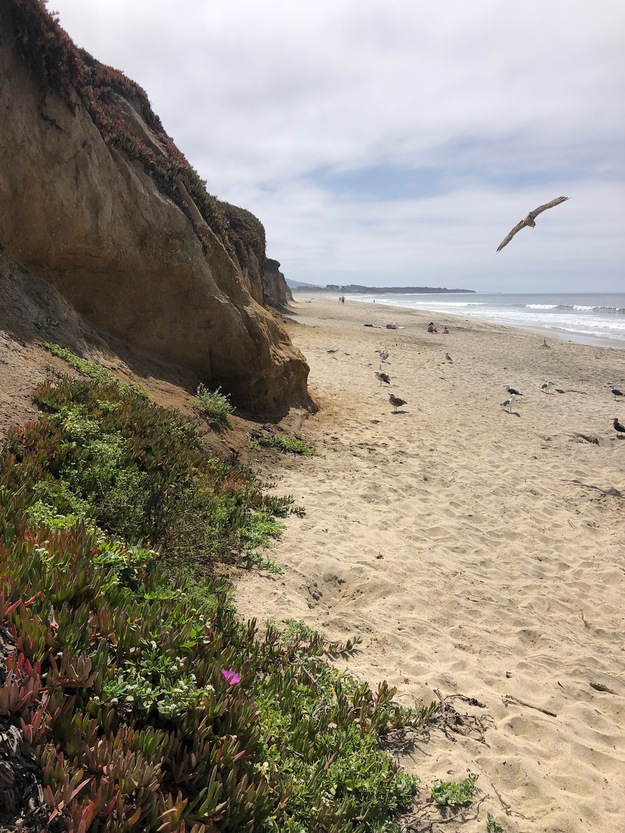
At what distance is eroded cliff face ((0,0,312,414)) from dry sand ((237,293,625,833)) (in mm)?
1982

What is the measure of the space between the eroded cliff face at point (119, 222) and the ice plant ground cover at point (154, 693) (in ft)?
15.8

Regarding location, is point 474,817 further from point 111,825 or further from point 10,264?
point 10,264

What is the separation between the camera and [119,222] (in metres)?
9.11

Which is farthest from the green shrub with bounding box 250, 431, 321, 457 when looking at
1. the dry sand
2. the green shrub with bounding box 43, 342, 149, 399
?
the green shrub with bounding box 43, 342, 149, 399

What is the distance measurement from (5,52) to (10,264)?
311 centimetres

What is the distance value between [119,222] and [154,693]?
8.46 metres

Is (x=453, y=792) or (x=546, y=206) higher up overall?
(x=546, y=206)

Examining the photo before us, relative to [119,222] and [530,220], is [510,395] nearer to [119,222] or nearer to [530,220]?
[530,220]

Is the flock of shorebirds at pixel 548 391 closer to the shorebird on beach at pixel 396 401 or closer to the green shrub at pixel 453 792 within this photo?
the shorebird on beach at pixel 396 401

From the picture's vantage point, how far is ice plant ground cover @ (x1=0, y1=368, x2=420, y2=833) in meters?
2.13

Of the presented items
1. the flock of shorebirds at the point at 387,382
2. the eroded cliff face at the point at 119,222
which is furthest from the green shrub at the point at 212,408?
the flock of shorebirds at the point at 387,382

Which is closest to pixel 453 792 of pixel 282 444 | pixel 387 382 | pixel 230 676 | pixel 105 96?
pixel 230 676

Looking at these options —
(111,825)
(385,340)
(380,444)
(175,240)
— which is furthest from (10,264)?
(385,340)

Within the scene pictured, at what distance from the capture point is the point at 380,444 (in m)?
10.7
